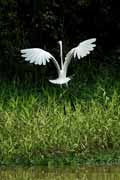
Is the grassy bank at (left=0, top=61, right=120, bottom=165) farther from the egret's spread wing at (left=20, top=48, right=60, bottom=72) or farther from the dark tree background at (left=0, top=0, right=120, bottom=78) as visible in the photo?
the dark tree background at (left=0, top=0, right=120, bottom=78)

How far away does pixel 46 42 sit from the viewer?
527 inches

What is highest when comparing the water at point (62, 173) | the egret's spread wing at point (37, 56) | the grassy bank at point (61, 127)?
the egret's spread wing at point (37, 56)

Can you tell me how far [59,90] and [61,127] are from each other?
6.26 ft

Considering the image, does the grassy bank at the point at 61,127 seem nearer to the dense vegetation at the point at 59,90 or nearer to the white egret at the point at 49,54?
the dense vegetation at the point at 59,90

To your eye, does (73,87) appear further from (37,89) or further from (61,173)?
(61,173)

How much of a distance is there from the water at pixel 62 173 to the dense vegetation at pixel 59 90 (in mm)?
257

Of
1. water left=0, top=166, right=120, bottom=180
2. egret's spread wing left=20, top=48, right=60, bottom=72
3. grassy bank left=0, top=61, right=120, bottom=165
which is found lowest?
water left=0, top=166, right=120, bottom=180

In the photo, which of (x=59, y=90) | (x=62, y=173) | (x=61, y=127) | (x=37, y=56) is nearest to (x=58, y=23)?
(x=59, y=90)

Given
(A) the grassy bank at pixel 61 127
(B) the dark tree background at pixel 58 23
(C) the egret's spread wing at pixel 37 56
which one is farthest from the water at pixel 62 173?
(B) the dark tree background at pixel 58 23

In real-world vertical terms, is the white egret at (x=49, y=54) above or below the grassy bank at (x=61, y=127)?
above

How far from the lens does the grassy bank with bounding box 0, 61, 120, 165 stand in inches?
318

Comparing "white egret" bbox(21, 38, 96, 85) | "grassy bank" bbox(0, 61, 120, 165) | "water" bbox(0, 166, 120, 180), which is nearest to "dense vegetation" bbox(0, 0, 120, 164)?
"grassy bank" bbox(0, 61, 120, 165)

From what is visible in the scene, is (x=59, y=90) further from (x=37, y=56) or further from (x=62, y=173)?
(x=62, y=173)

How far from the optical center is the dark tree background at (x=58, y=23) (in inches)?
520
